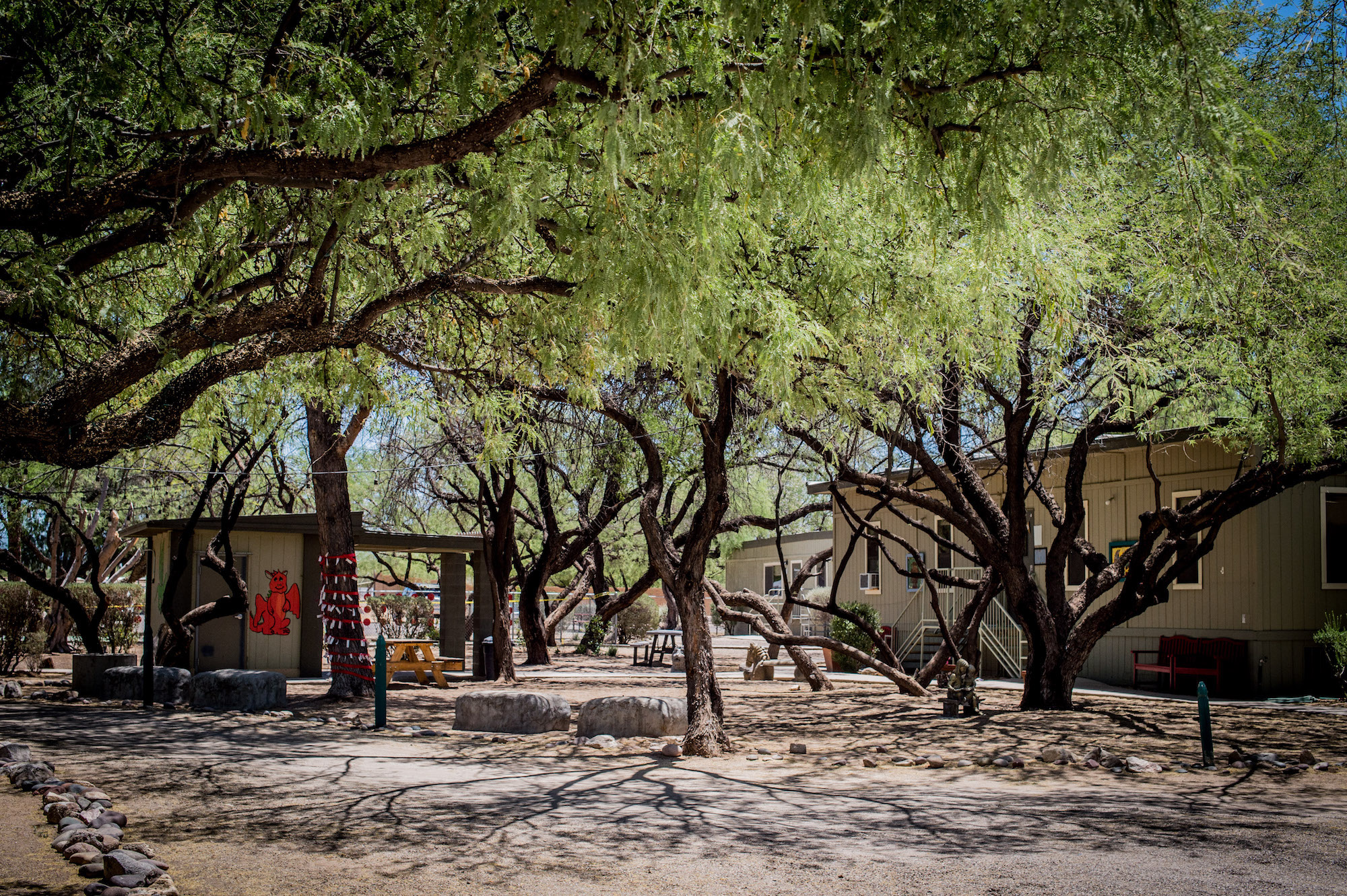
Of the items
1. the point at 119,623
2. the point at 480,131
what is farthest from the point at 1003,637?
the point at 119,623

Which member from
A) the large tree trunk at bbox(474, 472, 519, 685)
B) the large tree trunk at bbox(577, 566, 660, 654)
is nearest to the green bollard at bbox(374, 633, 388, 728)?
the large tree trunk at bbox(474, 472, 519, 685)

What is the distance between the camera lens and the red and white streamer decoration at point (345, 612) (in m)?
15.4

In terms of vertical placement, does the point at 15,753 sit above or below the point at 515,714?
above

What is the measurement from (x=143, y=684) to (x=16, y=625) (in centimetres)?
817

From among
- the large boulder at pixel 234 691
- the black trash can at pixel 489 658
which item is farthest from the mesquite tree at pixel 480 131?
the black trash can at pixel 489 658

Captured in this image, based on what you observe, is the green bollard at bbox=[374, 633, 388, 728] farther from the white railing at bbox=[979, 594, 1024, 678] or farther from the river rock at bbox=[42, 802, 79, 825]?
the white railing at bbox=[979, 594, 1024, 678]

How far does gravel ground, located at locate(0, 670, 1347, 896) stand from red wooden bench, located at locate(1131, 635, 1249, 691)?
16.3 feet

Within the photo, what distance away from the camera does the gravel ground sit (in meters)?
5.46

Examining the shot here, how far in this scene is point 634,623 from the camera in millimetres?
34156

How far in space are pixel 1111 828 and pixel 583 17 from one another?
598 centimetres

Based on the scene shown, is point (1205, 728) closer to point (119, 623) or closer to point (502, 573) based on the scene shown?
point (502, 573)

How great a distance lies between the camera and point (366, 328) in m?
7.33

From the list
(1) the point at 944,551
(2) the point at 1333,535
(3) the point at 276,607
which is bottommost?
(3) the point at 276,607

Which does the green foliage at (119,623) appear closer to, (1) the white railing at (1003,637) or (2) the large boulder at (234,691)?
(2) the large boulder at (234,691)
